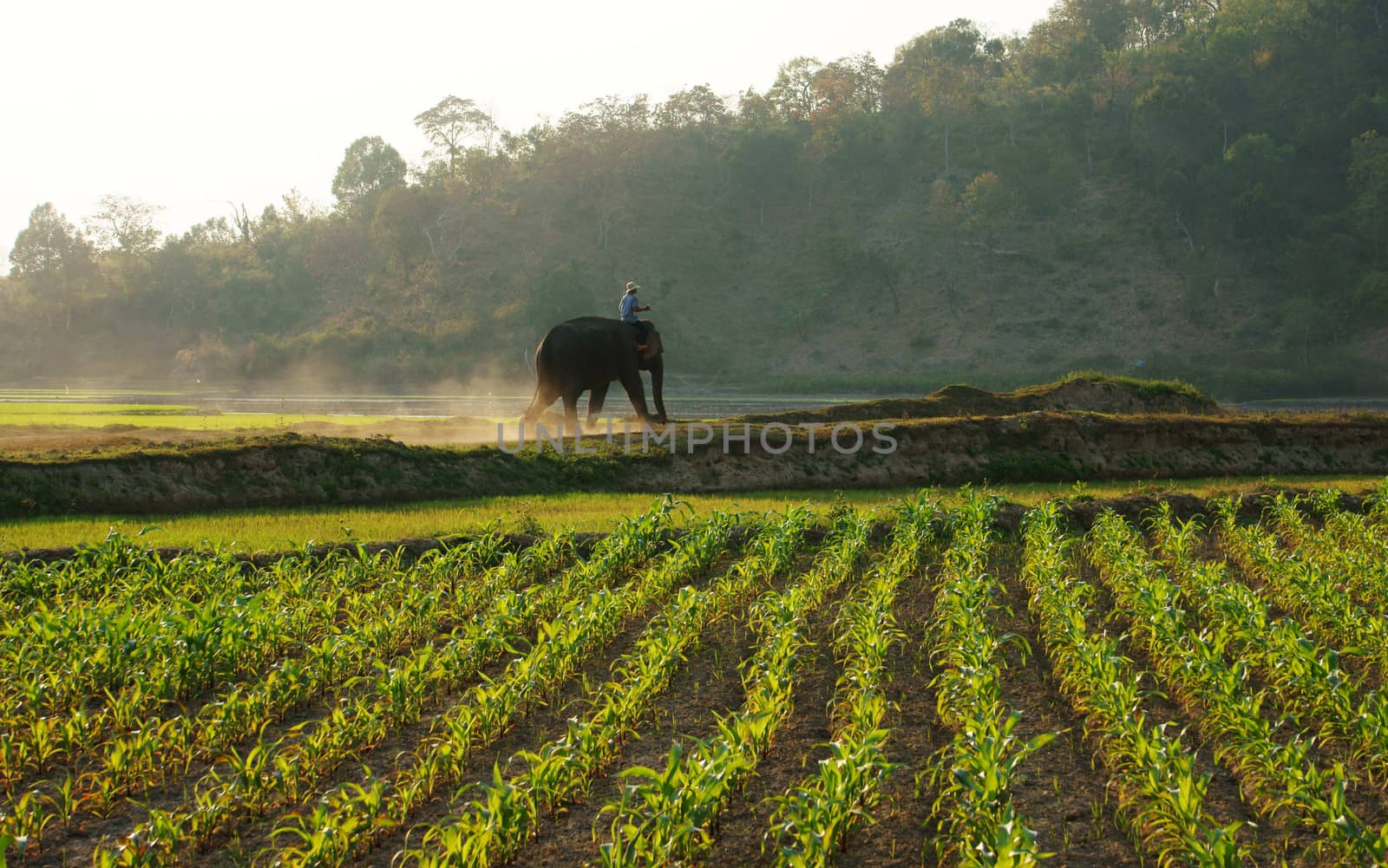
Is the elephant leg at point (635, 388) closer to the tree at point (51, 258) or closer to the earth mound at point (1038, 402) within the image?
the earth mound at point (1038, 402)

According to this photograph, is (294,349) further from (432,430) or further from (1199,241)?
(1199,241)

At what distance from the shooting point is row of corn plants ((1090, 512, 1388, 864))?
5.58 m

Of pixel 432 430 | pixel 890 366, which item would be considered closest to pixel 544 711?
pixel 432 430

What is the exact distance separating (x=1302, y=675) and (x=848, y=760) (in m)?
3.78

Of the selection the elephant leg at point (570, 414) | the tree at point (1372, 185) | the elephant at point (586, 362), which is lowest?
the elephant leg at point (570, 414)

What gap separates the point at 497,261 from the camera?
244ft

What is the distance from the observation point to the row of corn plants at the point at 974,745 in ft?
17.8

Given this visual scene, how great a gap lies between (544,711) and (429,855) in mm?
2237

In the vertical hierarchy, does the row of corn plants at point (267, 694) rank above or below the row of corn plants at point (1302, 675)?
above

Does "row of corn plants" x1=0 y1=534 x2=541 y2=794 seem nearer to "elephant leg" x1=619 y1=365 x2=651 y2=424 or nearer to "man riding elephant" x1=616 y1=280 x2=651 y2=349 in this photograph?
"elephant leg" x1=619 y1=365 x2=651 y2=424

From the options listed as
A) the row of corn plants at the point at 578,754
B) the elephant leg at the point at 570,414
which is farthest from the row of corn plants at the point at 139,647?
the elephant leg at the point at 570,414

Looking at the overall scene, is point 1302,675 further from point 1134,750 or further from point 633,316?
point 633,316

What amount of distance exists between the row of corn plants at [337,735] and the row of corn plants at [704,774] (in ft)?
5.55

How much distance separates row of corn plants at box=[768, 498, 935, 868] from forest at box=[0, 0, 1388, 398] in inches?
1856
